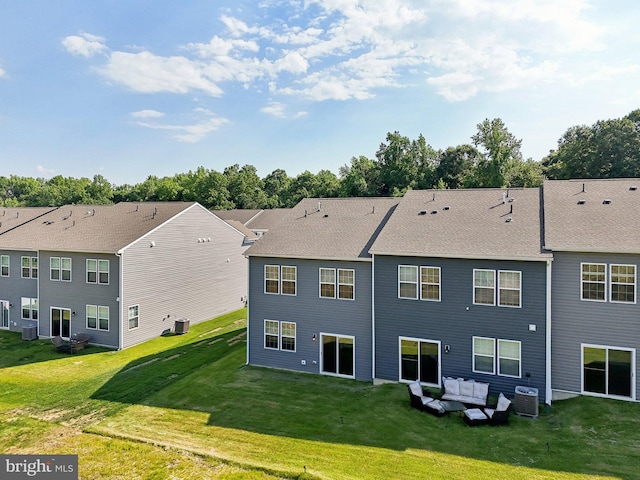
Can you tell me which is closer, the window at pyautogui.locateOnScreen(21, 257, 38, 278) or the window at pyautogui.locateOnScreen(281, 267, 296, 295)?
the window at pyautogui.locateOnScreen(281, 267, 296, 295)

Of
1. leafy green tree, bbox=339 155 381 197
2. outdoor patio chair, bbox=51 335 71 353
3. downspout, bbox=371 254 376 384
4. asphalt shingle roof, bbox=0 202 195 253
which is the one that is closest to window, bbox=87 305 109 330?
outdoor patio chair, bbox=51 335 71 353

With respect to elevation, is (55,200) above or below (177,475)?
above

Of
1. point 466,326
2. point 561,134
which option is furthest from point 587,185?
point 561,134

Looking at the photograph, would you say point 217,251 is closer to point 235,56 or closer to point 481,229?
point 235,56

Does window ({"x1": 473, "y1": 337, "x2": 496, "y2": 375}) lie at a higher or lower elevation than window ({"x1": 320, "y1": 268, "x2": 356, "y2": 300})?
lower

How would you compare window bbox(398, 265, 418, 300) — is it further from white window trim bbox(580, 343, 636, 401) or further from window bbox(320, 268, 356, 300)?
white window trim bbox(580, 343, 636, 401)

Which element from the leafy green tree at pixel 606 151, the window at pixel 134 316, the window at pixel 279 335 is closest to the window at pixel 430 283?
the window at pixel 279 335
